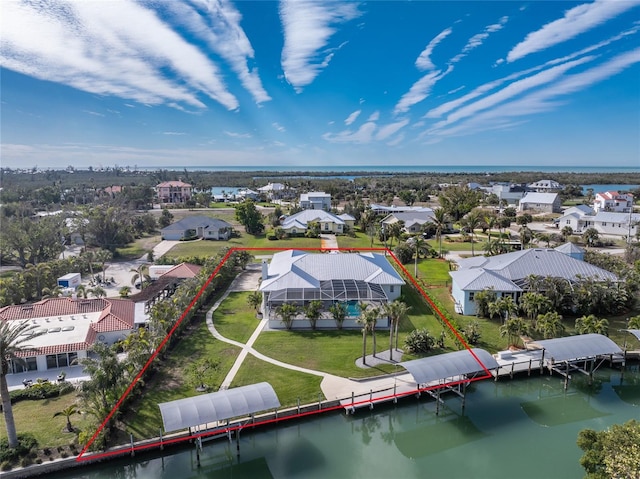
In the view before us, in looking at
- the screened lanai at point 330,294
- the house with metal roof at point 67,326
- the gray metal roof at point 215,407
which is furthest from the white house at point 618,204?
the house with metal roof at point 67,326

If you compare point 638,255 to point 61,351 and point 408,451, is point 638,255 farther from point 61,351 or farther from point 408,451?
point 61,351

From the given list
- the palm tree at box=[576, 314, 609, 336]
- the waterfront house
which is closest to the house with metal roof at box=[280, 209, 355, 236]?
the palm tree at box=[576, 314, 609, 336]

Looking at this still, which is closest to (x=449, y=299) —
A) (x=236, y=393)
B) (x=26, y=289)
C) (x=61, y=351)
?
(x=236, y=393)

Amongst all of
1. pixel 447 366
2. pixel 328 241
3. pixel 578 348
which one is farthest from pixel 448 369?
pixel 328 241

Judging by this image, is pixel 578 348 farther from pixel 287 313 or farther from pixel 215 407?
pixel 215 407

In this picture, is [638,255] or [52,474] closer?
[52,474]

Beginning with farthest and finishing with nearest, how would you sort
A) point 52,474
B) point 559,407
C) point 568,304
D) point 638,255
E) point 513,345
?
point 638,255, point 568,304, point 513,345, point 559,407, point 52,474
